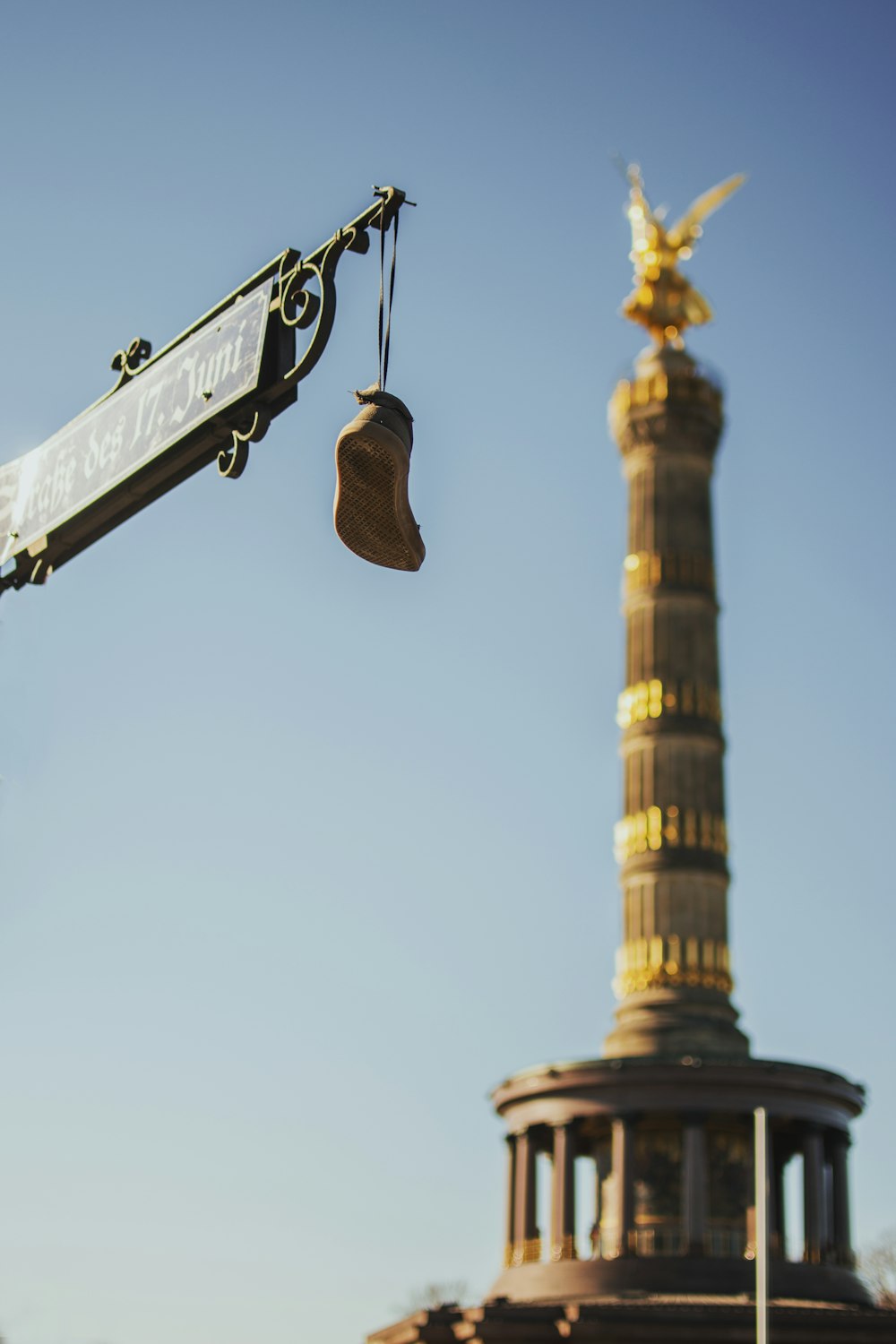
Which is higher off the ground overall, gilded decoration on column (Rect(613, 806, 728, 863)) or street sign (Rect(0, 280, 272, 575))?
gilded decoration on column (Rect(613, 806, 728, 863))

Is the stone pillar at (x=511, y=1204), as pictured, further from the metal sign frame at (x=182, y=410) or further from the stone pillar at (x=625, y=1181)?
the metal sign frame at (x=182, y=410)

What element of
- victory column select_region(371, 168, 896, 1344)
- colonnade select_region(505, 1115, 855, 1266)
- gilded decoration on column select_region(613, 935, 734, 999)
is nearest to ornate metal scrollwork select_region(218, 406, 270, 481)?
victory column select_region(371, 168, 896, 1344)

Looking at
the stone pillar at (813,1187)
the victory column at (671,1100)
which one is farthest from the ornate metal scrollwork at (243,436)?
the stone pillar at (813,1187)

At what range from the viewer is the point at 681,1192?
118 ft

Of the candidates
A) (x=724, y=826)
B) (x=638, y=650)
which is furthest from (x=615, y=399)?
(x=724, y=826)

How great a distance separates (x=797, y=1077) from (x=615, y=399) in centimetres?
1994

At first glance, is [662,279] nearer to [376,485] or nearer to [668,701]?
[668,701]

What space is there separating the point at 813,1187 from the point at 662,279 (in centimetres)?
2581

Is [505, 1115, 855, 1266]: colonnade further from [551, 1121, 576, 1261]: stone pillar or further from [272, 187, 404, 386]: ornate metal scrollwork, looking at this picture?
[272, 187, 404, 386]: ornate metal scrollwork

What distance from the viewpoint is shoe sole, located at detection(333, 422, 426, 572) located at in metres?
4.59

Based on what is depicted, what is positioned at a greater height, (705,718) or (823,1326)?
(705,718)

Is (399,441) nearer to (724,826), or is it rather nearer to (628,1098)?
(628,1098)

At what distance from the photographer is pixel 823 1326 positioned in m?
30.5

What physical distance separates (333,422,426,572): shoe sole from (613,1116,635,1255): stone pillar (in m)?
32.7
